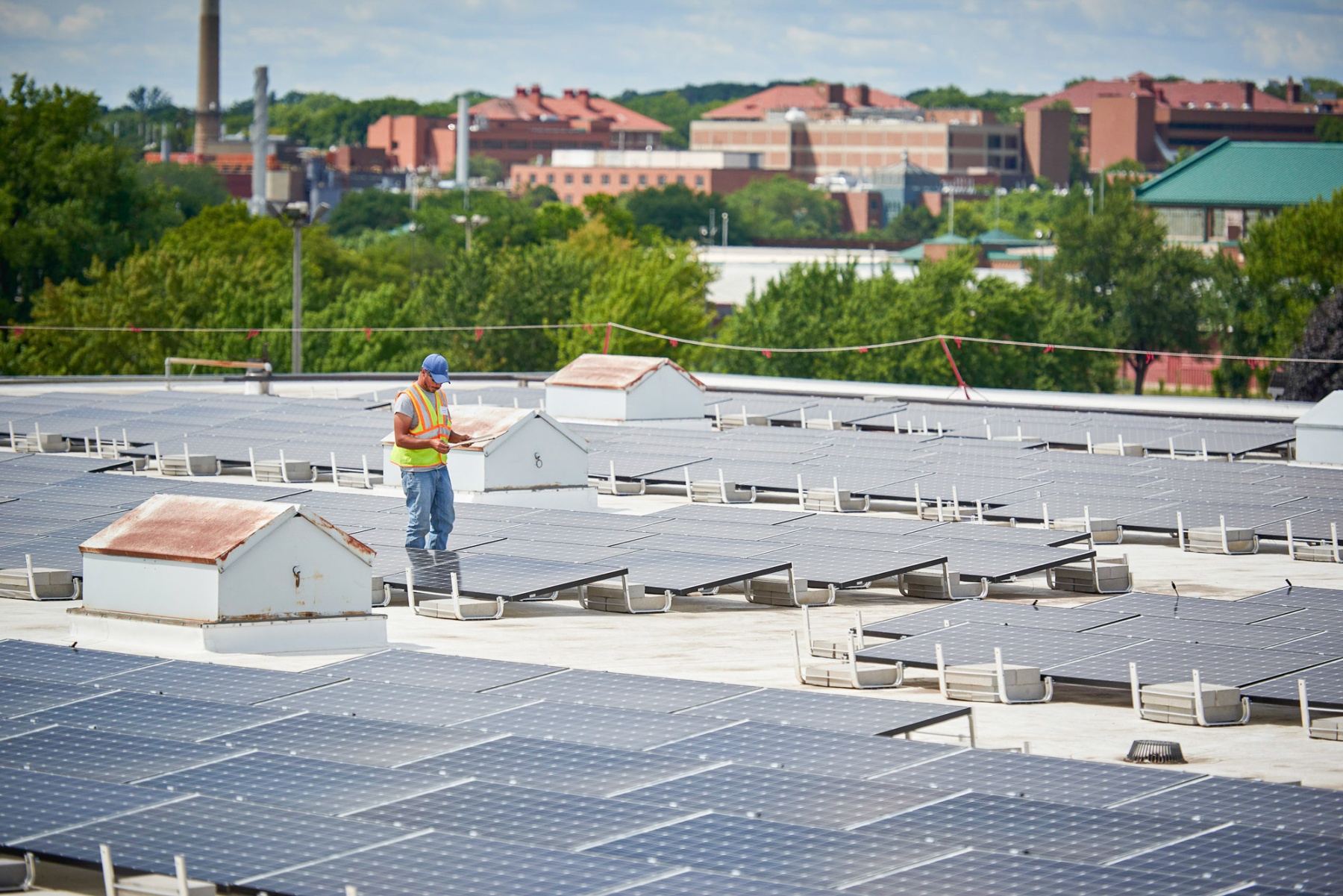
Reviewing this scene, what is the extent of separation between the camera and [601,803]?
12.9m

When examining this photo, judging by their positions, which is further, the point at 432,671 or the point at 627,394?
the point at 627,394

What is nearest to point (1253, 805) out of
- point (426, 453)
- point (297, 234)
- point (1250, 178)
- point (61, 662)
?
point (61, 662)

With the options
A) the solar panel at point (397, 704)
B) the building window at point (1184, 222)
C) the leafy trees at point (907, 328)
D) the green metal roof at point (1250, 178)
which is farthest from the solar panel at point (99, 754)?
the building window at point (1184, 222)

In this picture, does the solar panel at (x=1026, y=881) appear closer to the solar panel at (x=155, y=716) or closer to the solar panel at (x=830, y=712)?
the solar panel at (x=830, y=712)

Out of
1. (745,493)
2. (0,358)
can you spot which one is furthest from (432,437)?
(0,358)

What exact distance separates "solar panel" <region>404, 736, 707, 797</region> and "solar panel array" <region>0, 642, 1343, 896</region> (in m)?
0.03

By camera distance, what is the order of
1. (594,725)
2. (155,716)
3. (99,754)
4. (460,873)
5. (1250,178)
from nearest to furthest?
(460,873) → (99,754) → (155,716) → (594,725) → (1250,178)

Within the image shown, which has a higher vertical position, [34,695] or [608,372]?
[608,372]

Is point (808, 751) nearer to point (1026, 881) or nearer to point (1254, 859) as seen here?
point (1026, 881)

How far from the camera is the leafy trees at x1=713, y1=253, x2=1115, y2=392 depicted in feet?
337

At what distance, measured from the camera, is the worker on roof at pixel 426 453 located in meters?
24.0

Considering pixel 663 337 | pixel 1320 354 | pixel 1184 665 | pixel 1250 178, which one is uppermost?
pixel 1250 178

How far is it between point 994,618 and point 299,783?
10310 millimetres

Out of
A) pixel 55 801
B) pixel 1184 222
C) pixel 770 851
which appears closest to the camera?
pixel 770 851
